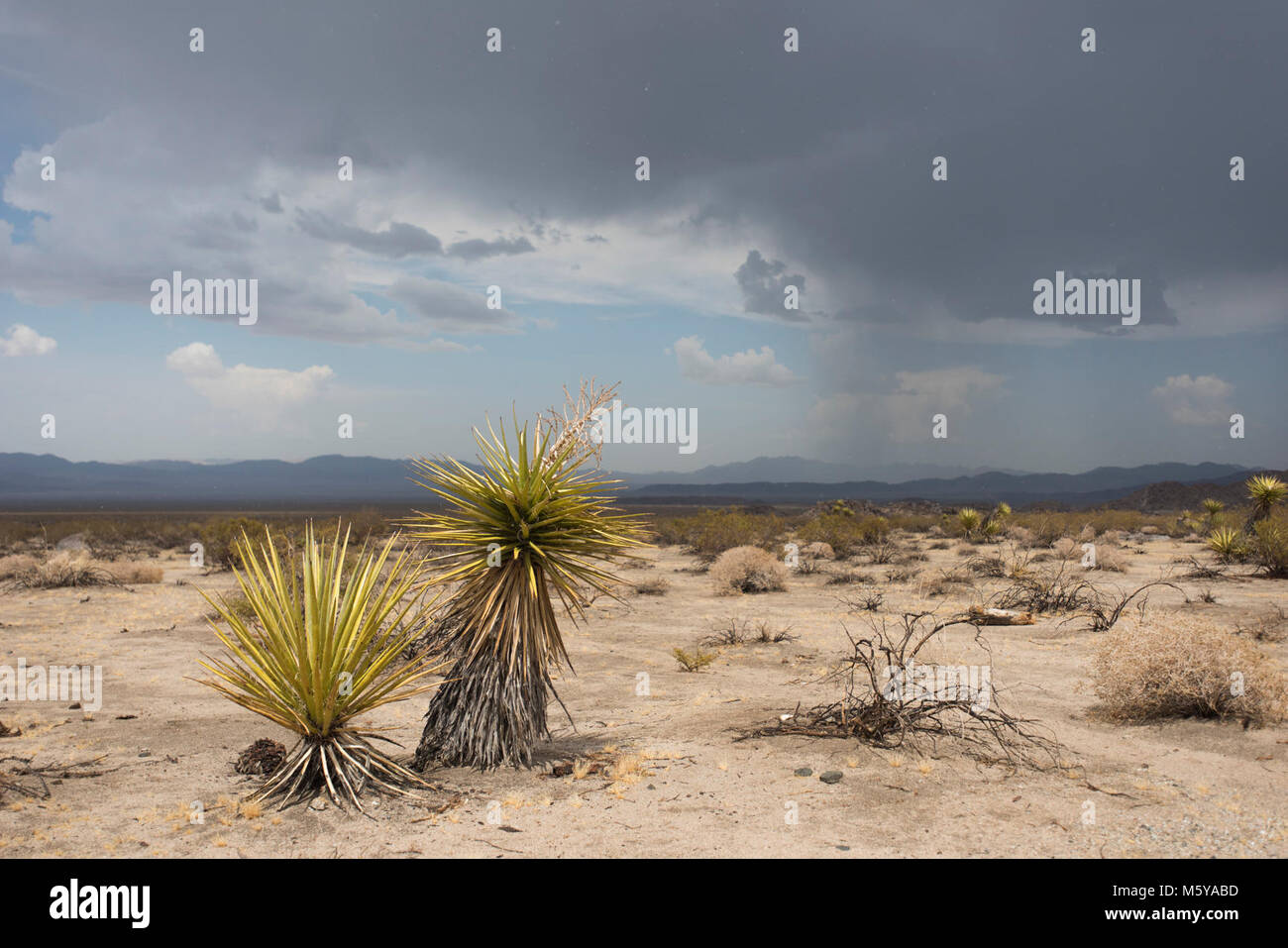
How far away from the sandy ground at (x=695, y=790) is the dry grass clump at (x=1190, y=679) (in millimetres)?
283

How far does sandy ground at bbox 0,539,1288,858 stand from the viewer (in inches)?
190

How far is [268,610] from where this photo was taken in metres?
5.76

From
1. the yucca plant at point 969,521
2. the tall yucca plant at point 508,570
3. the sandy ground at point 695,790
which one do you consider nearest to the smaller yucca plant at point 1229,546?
the yucca plant at point 969,521

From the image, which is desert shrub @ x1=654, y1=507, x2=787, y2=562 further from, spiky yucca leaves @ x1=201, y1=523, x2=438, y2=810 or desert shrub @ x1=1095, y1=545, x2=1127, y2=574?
spiky yucca leaves @ x1=201, y1=523, x2=438, y2=810

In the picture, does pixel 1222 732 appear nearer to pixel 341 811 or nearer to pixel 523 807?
pixel 523 807

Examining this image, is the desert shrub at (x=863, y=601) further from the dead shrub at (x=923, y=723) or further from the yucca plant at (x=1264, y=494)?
the yucca plant at (x=1264, y=494)

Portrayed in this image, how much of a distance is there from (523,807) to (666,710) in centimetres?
327

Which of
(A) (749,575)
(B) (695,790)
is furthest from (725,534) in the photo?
(B) (695,790)

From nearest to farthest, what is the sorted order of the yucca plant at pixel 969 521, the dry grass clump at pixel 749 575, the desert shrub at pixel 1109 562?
the dry grass clump at pixel 749 575
the desert shrub at pixel 1109 562
the yucca plant at pixel 969 521

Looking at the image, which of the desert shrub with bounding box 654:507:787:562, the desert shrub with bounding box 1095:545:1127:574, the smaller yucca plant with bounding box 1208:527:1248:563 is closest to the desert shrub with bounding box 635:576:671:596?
the desert shrub with bounding box 654:507:787:562

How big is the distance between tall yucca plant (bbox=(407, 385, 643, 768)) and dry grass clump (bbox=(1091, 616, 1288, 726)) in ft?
16.8

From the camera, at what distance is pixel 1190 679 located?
23.4 ft

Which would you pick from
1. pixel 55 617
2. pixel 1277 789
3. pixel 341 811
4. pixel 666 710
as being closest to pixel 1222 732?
pixel 1277 789

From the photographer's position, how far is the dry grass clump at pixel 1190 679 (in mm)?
7039
